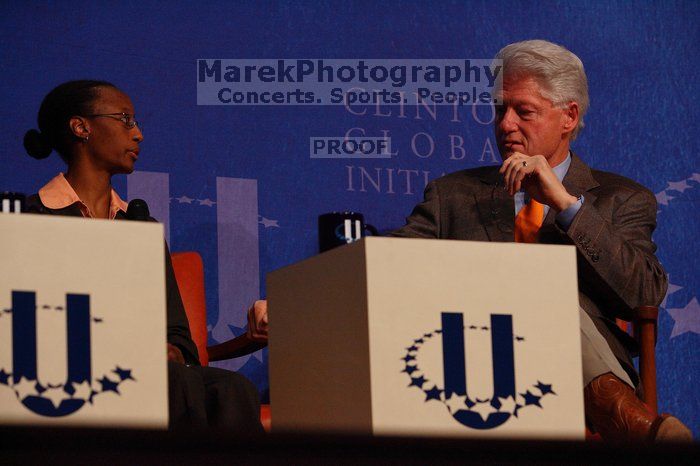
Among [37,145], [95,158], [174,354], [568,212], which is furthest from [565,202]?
[37,145]

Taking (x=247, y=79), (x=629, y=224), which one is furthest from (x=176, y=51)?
(x=629, y=224)

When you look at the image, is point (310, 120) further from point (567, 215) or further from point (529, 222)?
point (567, 215)

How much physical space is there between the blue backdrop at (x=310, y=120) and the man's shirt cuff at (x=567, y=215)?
1057mm

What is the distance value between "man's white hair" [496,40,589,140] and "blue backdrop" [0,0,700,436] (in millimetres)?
705

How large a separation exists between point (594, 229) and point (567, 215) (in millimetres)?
65

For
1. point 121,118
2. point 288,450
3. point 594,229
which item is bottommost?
point 288,450

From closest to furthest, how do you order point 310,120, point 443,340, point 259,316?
point 443,340, point 259,316, point 310,120

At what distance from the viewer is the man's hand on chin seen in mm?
2170

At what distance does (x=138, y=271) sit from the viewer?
50.6 inches

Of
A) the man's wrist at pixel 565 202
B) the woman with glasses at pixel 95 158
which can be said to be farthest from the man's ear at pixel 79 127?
the man's wrist at pixel 565 202

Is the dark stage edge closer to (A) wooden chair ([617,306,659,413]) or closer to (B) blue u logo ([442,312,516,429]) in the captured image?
(B) blue u logo ([442,312,516,429])

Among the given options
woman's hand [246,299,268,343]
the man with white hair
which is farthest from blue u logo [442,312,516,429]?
woman's hand [246,299,268,343]

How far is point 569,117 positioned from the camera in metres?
2.56

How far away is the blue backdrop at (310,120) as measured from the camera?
308cm
